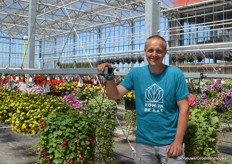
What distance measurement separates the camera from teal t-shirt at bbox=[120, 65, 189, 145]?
1.58 metres

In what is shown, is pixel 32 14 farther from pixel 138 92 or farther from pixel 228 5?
pixel 228 5

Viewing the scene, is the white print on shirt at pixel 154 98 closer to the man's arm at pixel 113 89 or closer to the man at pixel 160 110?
the man at pixel 160 110

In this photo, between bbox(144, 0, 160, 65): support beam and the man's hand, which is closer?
the man's hand

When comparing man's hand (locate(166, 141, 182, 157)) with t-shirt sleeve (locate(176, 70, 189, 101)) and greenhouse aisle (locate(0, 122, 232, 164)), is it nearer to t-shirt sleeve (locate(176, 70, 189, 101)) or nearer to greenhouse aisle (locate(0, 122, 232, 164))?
t-shirt sleeve (locate(176, 70, 189, 101))

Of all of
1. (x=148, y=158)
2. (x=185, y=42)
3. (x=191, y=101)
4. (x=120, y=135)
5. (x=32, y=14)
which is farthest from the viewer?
(x=185, y=42)

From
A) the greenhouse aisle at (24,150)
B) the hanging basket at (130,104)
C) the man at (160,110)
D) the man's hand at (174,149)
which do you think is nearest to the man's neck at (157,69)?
the man at (160,110)

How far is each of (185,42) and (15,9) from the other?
37.2 feet

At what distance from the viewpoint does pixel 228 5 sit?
13.7 meters

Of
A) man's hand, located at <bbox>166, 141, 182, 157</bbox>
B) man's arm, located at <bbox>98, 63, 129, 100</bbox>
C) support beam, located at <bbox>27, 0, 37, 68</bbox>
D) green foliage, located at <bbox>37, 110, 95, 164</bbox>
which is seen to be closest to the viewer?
man's hand, located at <bbox>166, 141, 182, 157</bbox>

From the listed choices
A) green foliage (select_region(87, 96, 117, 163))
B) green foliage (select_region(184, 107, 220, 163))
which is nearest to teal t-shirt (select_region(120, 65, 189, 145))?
green foliage (select_region(184, 107, 220, 163))

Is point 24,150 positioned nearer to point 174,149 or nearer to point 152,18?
point 152,18

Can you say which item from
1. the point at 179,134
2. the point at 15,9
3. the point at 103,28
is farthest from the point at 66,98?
the point at 103,28

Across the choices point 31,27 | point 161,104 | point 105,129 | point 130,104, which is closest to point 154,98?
point 161,104

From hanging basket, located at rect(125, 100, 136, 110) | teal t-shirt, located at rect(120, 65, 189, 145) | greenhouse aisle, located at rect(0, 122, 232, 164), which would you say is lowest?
greenhouse aisle, located at rect(0, 122, 232, 164)
